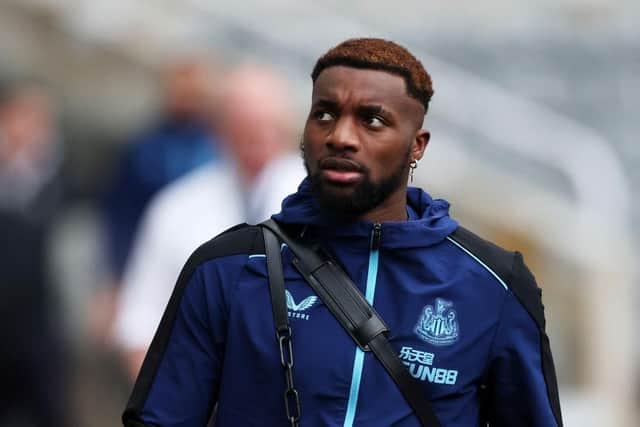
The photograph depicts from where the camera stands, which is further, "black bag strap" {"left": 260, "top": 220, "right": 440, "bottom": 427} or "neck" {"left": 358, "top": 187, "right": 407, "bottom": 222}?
"neck" {"left": 358, "top": 187, "right": 407, "bottom": 222}

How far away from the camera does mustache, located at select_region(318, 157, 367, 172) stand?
11.0ft

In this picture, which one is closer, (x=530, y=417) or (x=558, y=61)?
(x=530, y=417)

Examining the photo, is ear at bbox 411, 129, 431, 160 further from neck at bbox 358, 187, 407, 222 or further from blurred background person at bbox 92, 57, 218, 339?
blurred background person at bbox 92, 57, 218, 339

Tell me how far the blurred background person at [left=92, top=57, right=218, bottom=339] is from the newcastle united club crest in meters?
3.34

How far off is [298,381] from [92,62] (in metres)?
8.15

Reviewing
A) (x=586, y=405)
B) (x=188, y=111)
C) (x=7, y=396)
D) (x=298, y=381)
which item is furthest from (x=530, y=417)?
(x=586, y=405)

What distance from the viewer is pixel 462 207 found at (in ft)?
30.7

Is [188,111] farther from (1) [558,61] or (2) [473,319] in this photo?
(1) [558,61]

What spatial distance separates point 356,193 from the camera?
3.38 metres

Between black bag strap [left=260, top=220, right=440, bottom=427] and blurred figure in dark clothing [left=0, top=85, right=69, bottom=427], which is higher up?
black bag strap [left=260, top=220, right=440, bottom=427]

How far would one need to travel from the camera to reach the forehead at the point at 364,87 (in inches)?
132

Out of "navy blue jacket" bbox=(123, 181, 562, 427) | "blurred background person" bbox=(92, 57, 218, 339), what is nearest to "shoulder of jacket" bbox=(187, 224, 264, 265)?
"navy blue jacket" bbox=(123, 181, 562, 427)

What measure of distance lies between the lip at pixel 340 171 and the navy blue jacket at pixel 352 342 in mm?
120

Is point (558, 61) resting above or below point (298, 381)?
above
